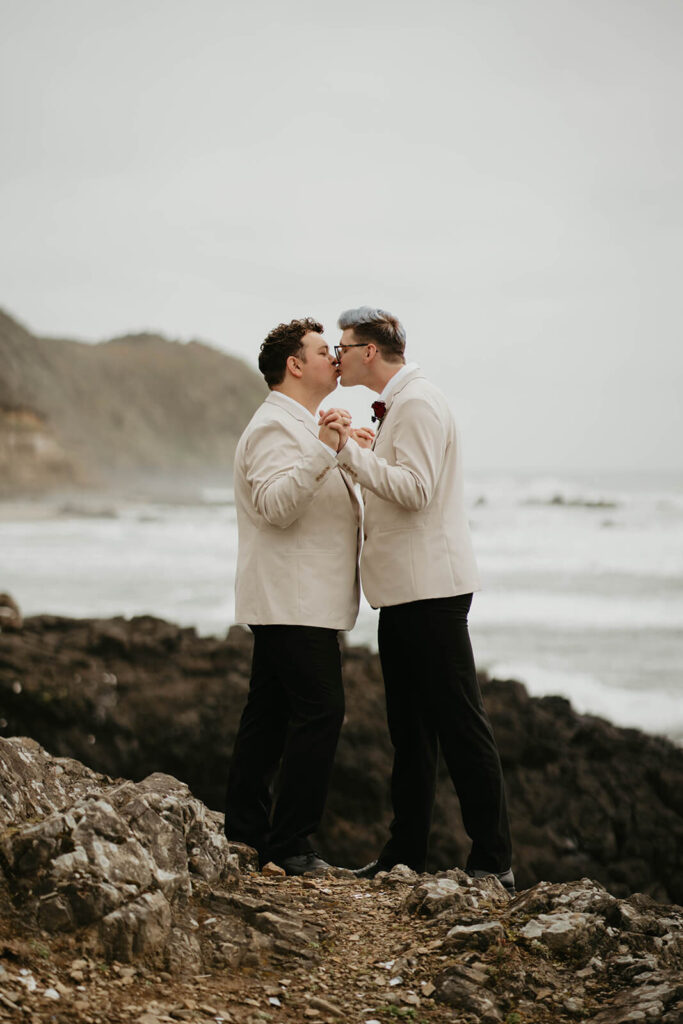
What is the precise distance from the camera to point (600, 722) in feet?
28.1

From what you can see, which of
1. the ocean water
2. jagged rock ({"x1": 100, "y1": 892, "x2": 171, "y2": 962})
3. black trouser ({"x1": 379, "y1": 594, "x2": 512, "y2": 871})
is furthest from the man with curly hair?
the ocean water

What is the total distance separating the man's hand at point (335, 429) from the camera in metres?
3.91

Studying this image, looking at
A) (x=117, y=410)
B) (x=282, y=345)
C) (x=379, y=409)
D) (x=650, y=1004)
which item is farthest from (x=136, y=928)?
(x=117, y=410)

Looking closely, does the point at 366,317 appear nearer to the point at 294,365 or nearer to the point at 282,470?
the point at 294,365

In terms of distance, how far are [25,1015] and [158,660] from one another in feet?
24.1

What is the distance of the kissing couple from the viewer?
4.02 meters

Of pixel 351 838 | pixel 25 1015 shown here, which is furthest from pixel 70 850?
pixel 351 838

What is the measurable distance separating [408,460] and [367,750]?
14.6 ft

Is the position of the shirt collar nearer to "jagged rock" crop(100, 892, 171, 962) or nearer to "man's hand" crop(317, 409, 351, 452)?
"man's hand" crop(317, 409, 351, 452)

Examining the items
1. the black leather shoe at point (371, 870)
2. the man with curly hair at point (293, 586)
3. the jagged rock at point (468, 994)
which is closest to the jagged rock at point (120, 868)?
the jagged rock at point (468, 994)

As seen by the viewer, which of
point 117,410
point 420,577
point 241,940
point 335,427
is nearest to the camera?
point 241,940

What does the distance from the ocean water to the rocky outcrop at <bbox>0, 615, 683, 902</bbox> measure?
6.58 feet

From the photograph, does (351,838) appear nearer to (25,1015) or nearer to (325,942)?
(325,942)

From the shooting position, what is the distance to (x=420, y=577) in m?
4.02
